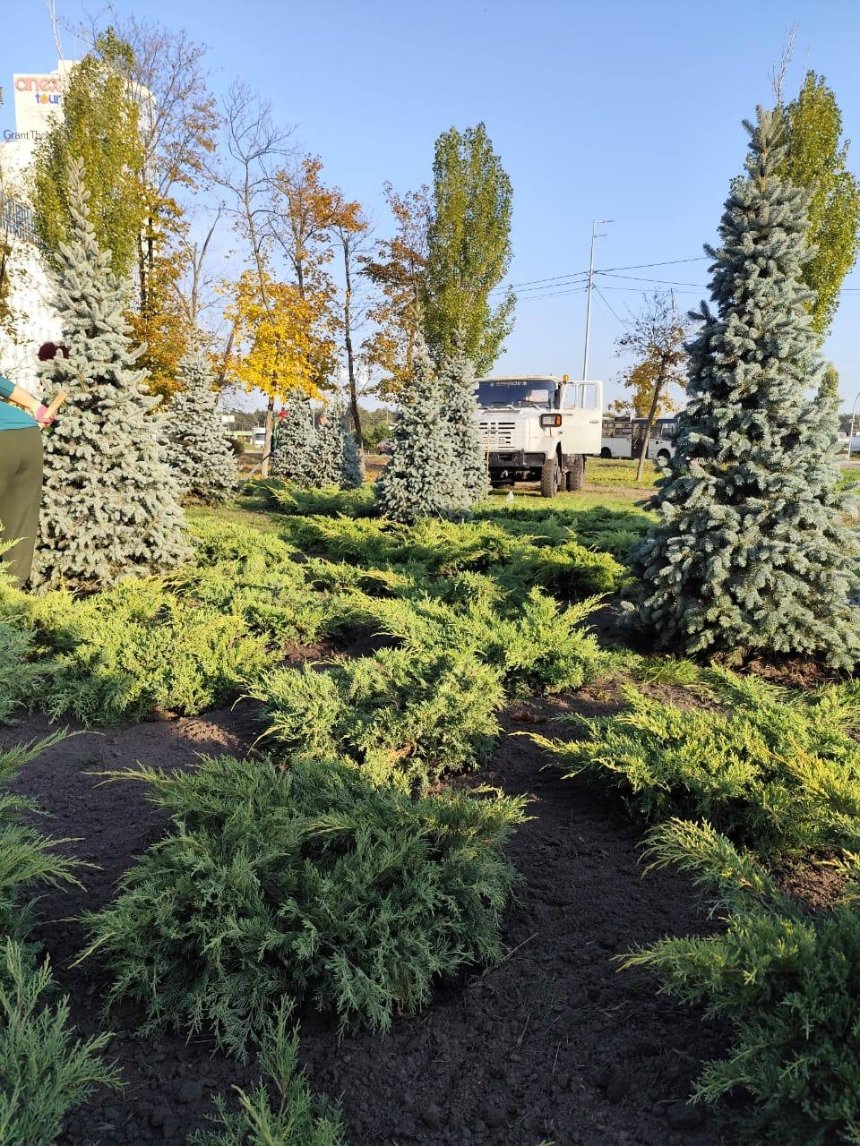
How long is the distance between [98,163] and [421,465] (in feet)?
34.9

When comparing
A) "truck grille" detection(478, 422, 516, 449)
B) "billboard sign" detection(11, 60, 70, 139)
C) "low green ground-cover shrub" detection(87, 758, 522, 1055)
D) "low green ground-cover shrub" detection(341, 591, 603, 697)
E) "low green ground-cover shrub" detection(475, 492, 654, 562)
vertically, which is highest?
"billboard sign" detection(11, 60, 70, 139)

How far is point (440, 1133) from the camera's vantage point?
70.8 inches

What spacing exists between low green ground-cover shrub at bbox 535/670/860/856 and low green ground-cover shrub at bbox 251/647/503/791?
0.45 m

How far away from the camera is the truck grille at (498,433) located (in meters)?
16.2

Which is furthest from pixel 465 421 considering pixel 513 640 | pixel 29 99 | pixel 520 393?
pixel 29 99

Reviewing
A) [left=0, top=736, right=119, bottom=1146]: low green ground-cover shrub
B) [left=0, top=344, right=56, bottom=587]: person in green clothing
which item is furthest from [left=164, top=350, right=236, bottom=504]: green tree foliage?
[left=0, top=736, right=119, bottom=1146]: low green ground-cover shrub

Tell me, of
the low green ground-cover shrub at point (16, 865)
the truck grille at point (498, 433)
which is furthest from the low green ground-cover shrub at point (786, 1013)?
the truck grille at point (498, 433)

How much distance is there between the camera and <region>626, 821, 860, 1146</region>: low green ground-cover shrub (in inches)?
60.5

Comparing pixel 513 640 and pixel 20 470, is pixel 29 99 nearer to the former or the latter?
pixel 20 470

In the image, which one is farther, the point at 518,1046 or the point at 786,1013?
the point at 518,1046

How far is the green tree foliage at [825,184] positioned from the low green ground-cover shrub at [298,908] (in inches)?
696

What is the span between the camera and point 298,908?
2.19 meters

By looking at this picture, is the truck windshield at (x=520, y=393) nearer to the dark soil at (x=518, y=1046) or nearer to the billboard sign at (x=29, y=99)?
the dark soil at (x=518, y=1046)

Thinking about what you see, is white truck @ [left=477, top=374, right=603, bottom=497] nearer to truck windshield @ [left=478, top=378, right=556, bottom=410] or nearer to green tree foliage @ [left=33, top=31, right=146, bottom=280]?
truck windshield @ [left=478, top=378, right=556, bottom=410]
